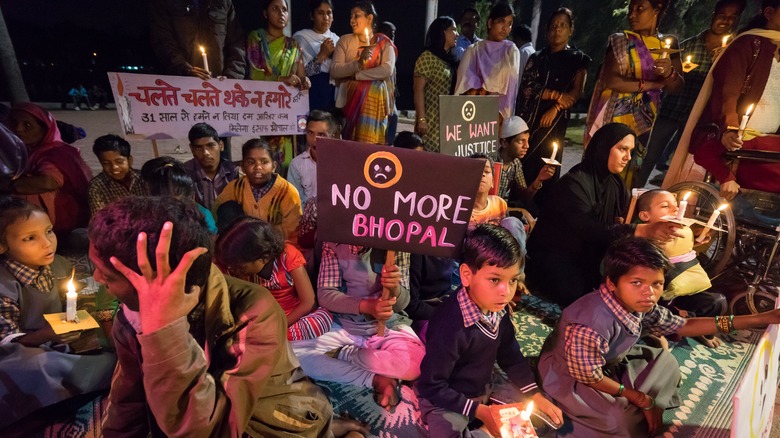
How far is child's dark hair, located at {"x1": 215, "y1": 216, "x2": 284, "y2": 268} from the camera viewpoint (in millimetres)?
2219

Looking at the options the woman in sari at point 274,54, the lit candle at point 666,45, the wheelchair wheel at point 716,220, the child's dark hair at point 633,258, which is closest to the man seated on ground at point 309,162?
the woman in sari at point 274,54

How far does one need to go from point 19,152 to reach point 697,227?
18.3 ft

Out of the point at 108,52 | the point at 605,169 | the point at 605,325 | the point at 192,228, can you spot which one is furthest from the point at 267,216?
the point at 108,52

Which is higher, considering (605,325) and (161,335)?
(161,335)

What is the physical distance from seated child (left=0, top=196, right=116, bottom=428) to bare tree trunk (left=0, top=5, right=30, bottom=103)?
3.70 metres

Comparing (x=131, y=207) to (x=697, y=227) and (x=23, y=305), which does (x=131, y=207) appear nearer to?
(x=23, y=305)

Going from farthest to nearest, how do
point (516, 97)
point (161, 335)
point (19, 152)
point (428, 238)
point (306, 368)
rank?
point (516, 97), point (19, 152), point (306, 368), point (428, 238), point (161, 335)

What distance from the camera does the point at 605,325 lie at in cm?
205

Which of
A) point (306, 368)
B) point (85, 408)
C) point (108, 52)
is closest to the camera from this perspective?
point (85, 408)

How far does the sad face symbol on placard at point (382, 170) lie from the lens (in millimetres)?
1796

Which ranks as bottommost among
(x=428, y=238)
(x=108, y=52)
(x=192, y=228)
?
(x=428, y=238)

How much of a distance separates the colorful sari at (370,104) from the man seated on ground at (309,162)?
2.62ft

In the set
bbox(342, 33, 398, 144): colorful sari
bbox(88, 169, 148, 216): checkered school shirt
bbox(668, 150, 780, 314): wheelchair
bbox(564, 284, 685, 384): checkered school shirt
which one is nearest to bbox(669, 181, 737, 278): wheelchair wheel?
bbox(668, 150, 780, 314): wheelchair

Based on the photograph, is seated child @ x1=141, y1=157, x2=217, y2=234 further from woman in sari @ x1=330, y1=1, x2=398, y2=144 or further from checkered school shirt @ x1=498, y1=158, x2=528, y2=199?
checkered school shirt @ x1=498, y1=158, x2=528, y2=199
